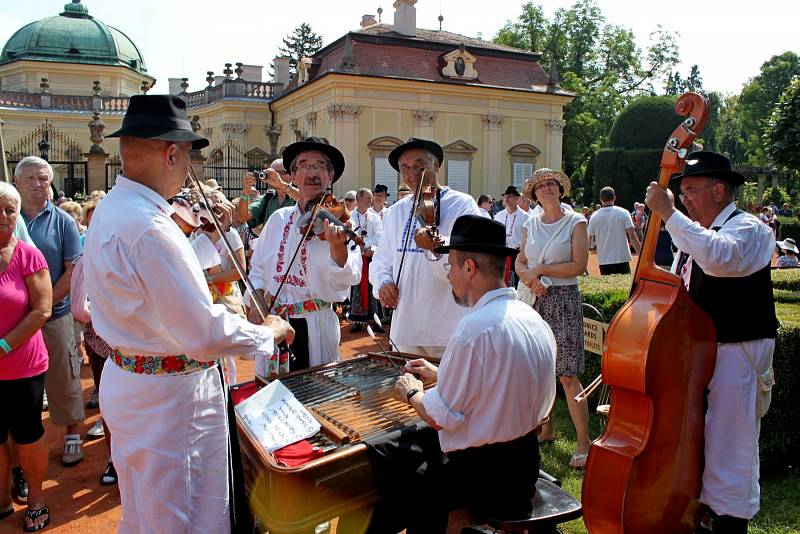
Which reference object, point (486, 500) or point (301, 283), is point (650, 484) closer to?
point (486, 500)

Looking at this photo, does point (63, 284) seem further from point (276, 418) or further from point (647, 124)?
point (647, 124)

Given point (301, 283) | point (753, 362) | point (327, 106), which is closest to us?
point (753, 362)

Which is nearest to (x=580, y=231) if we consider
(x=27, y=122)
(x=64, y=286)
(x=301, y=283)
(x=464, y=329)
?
(x=301, y=283)

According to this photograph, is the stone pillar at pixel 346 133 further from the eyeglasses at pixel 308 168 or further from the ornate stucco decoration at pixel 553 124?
the eyeglasses at pixel 308 168

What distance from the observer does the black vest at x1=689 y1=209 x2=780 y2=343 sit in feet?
10.9

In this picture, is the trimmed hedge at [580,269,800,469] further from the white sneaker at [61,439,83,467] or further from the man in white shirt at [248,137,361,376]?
the white sneaker at [61,439,83,467]

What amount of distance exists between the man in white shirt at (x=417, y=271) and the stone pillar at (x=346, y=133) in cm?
2019

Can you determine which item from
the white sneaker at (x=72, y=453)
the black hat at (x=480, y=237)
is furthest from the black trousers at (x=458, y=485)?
the white sneaker at (x=72, y=453)

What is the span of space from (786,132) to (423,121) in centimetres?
1758

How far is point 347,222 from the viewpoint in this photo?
4152 millimetres

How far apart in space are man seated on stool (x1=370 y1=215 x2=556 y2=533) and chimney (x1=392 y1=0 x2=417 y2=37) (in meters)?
26.6

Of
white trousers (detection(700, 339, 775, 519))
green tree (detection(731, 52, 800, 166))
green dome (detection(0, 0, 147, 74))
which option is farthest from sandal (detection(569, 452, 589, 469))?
green tree (detection(731, 52, 800, 166))

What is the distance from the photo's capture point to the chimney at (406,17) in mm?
27328

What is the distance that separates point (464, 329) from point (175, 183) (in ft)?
4.58
